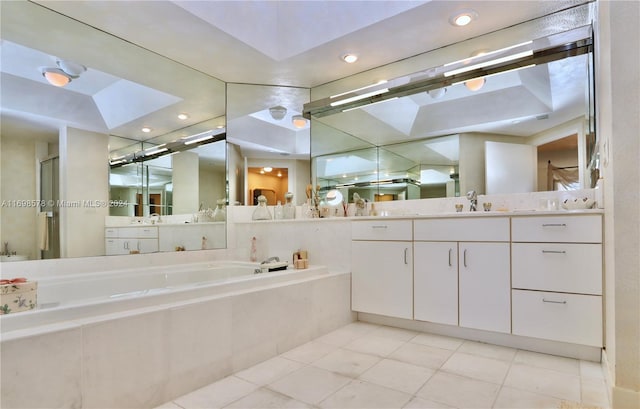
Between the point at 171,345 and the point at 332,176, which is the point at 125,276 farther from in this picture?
the point at 332,176

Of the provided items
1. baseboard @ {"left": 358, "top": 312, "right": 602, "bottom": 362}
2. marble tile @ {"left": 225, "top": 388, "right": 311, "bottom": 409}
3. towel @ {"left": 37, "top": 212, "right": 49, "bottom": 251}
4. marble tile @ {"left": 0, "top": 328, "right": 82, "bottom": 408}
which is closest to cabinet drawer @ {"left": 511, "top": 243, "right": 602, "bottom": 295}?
baseboard @ {"left": 358, "top": 312, "right": 602, "bottom": 362}

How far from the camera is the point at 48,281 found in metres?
2.04

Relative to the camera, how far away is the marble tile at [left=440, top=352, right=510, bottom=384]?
1.71 m

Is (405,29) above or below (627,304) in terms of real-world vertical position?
above

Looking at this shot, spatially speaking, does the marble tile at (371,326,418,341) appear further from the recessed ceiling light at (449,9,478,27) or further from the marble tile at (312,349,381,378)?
the recessed ceiling light at (449,9,478,27)

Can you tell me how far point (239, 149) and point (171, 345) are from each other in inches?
92.3

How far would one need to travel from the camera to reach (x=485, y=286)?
2.12m

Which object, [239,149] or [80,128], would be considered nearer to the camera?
[80,128]

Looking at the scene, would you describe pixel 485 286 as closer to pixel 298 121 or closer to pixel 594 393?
pixel 594 393

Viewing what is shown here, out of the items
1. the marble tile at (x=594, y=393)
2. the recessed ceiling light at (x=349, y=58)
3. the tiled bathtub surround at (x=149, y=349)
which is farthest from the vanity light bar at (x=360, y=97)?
the marble tile at (x=594, y=393)

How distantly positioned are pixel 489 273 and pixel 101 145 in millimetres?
3018

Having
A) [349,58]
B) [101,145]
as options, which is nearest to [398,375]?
[349,58]

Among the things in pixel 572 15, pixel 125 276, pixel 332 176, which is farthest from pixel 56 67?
pixel 572 15

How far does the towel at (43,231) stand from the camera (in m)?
2.14
